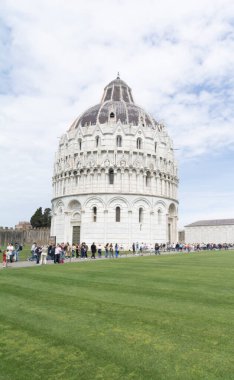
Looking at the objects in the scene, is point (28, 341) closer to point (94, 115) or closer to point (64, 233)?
point (64, 233)

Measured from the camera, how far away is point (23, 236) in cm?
8844

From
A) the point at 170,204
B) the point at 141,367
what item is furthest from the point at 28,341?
the point at 170,204

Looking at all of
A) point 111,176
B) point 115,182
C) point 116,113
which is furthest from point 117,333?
point 116,113

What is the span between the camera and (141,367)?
625 cm

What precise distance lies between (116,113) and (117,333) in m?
65.2

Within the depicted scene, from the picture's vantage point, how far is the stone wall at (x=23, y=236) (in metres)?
85.0

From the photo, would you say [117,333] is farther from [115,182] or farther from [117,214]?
[115,182]

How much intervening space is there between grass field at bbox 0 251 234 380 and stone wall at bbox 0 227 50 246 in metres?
74.0

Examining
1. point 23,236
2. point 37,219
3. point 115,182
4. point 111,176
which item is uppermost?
point 111,176

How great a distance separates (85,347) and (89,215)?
56839mm

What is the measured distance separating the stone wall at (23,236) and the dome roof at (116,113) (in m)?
29.1

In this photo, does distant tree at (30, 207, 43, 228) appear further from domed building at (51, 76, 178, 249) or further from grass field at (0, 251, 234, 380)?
grass field at (0, 251, 234, 380)

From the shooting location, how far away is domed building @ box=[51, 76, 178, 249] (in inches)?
2482

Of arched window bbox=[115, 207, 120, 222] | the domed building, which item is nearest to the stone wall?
the domed building
